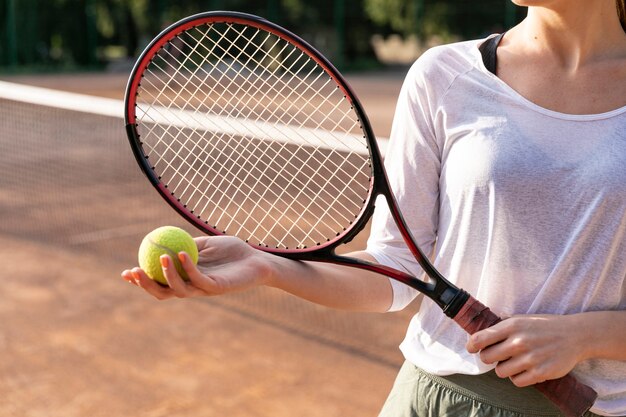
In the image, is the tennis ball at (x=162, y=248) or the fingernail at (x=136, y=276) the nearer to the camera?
the fingernail at (x=136, y=276)

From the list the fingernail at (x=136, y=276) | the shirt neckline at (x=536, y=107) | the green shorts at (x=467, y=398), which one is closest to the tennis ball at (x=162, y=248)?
the fingernail at (x=136, y=276)

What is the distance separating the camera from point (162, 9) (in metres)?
19.7

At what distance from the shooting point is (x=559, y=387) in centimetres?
117

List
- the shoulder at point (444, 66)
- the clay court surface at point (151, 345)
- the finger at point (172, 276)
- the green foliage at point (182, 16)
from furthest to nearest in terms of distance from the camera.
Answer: the green foliage at point (182, 16)
the clay court surface at point (151, 345)
the shoulder at point (444, 66)
the finger at point (172, 276)

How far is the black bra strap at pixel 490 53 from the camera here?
4.02 feet

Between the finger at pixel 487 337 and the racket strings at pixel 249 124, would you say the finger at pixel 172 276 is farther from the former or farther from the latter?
the finger at pixel 487 337

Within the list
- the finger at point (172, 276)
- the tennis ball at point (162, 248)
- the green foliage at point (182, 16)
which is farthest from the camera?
the green foliage at point (182, 16)

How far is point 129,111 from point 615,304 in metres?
0.88

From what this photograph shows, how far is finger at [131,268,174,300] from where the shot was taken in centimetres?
114

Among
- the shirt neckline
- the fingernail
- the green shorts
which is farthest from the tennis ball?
the shirt neckline

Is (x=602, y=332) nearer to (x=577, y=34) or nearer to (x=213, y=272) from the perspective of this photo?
(x=577, y=34)

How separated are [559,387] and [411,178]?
0.37 m

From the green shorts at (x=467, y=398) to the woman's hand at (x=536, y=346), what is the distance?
2.7 inches

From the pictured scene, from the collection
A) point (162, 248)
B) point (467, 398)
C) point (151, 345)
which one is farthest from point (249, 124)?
point (467, 398)
